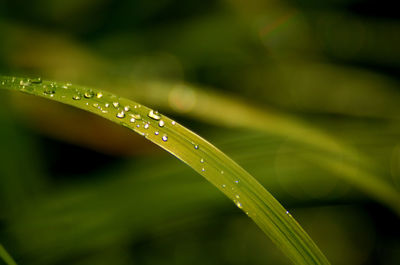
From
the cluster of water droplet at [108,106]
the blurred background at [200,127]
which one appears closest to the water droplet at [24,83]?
the cluster of water droplet at [108,106]

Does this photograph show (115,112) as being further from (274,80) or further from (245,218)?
(274,80)

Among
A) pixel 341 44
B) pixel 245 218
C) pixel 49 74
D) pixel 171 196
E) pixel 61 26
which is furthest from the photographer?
pixel 341 44

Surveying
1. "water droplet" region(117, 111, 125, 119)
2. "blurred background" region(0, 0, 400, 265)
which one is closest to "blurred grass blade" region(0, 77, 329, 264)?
"water droplet" region(117, 111, 125, 119)

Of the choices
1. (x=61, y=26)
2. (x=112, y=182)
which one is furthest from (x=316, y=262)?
(x=61, y=26)

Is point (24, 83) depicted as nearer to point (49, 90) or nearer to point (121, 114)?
point (49, 90)

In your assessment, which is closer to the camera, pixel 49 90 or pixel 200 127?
pixel 49 90

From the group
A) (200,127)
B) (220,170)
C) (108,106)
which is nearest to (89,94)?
(108,106)

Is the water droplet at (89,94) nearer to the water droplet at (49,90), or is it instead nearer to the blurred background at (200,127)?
the water droplet at (49,90)
